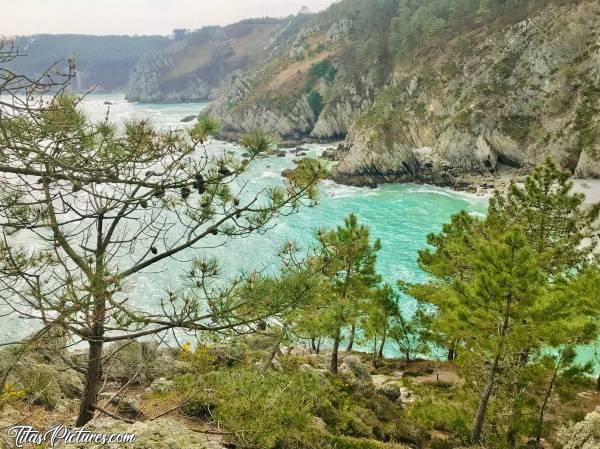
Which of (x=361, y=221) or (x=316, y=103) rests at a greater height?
(x=316, y=103)

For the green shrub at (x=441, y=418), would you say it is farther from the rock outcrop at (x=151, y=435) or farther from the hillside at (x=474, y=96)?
the hillside at (x=474, y=96)

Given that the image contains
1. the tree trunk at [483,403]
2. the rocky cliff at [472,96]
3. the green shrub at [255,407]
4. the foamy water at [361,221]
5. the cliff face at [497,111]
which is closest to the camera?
the green shrub at [255,407]

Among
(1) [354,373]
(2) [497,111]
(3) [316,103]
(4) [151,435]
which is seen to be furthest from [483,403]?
(3) [316,103]

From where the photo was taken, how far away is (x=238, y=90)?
4523 inches

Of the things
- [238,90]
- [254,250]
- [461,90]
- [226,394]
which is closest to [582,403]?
[226,394]

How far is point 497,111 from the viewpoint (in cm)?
6106

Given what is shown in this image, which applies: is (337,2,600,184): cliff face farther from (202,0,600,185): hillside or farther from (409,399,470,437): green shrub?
(409,399,470,437): green shrub

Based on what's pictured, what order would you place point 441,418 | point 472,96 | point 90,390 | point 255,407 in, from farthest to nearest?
point 472,96 → point 441,418 → point 255,407 → point 90,390

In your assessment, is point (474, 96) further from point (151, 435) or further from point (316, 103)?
point (151, 435)

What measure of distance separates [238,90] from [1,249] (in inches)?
4549

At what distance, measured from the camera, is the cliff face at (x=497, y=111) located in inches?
2216

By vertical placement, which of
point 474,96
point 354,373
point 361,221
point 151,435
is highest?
point 474,96

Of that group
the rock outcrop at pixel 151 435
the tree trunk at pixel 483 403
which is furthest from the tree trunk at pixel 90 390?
the tree trunk at pixel 483 403

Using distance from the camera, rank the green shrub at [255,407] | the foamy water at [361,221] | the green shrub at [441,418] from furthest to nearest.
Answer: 1. the foamy water at [361,221]
2. the green shrub at [441,418]
3. the green shrub at [255,407]
